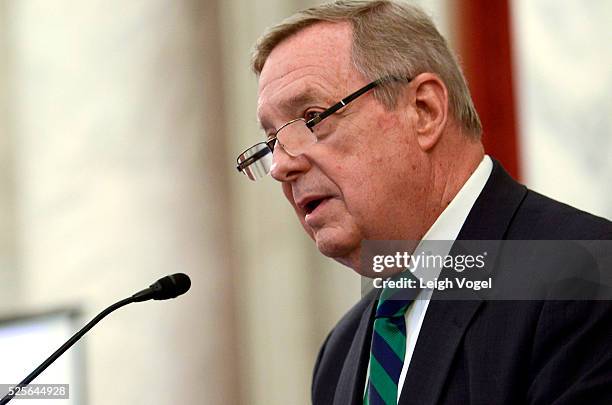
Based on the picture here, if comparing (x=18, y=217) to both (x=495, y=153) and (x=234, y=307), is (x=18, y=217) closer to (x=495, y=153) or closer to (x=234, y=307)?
(x=234, y=307)

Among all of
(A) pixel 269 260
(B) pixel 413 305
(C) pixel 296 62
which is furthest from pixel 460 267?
(A) pixel 269 260

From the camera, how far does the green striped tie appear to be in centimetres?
223

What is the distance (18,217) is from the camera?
4.21m

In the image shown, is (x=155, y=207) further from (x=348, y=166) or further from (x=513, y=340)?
(x=513, y=340)

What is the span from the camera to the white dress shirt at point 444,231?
2.25m

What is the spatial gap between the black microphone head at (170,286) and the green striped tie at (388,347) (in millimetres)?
484

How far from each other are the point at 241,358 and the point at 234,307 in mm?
213

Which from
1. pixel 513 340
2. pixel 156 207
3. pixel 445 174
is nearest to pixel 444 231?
pixel 445 174

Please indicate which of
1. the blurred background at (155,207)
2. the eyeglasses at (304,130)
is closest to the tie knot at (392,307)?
the eyeglasses at (304,130)

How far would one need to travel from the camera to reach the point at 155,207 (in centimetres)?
411

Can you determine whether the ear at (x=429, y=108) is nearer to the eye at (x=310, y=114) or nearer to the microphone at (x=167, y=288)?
the eye at (x=310, y=114)

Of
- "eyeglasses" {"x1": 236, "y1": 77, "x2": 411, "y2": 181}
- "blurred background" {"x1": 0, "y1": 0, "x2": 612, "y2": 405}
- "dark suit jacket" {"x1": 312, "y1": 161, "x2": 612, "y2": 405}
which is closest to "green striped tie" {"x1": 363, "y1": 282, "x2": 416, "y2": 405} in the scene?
"dark suit jacket" {"x1": 312, "y1": 161, "x2": 612, "y2": 405}

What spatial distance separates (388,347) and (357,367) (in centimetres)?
19

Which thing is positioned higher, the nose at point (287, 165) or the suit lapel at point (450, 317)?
the nose at point (287, 165)
